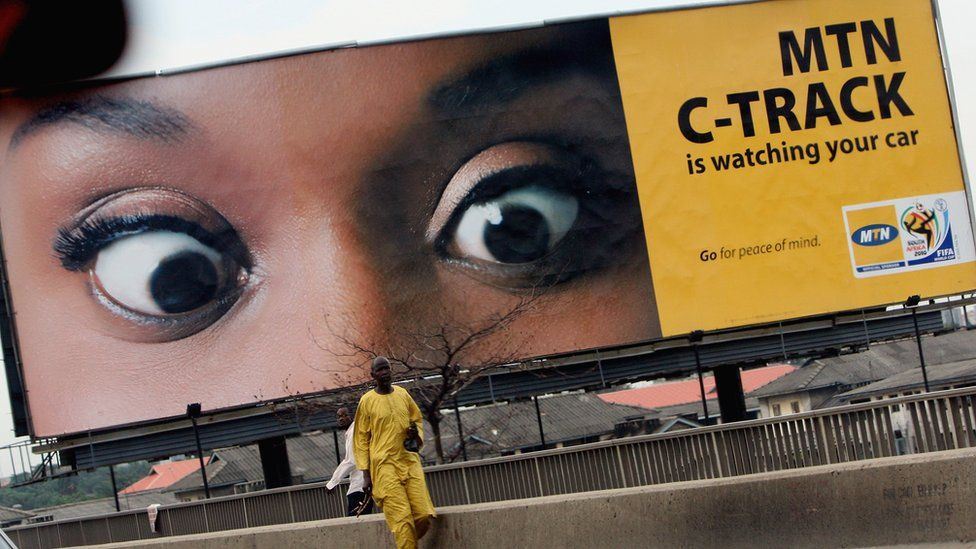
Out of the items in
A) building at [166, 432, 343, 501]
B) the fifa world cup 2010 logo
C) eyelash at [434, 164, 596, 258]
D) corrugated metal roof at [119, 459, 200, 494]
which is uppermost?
eyelash at [434, 164, 596, 258]

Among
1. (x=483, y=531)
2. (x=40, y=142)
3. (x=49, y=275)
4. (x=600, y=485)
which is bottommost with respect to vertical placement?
(x=600, y=485)

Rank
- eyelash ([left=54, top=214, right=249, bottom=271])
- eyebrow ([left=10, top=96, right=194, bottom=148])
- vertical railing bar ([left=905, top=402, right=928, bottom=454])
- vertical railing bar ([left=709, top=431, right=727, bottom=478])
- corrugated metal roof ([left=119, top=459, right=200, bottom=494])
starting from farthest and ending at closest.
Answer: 1. corrugated metal roof ([left=119, top=459, right=200, bottom=494])
2. eyebrow ([left=10, top=96, right=194, bottom=148])
3. eyelash ([left=54, top=214, right=249, bottom=271])
4. vertical railing bar ([left=709, top=431, right=727, bottom=478])
5. vertical railing bar ([left=905, top=402, right=928, bottom=454])

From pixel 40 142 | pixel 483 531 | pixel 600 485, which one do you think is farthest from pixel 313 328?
pixel 483 531

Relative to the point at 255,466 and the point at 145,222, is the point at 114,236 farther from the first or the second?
the point at 255,466

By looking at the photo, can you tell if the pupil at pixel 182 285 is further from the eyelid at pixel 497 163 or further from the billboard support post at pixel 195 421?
the eyelid at pixel 497 163

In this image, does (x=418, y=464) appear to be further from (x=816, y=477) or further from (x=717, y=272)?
(x=717, y=272)

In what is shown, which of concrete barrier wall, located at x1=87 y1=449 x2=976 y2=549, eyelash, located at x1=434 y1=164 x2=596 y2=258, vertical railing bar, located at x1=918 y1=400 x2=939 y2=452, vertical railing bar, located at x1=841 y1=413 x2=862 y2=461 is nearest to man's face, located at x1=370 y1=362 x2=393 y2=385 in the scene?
concrete barrier wall, located at x1=87 y1=449 x2=976 y2=549

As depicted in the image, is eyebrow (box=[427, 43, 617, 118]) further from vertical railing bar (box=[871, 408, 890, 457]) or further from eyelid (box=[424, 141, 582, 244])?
vertical railing bar (box=[871, 408, 890, 457])

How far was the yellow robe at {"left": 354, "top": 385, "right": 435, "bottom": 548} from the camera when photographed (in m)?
7.97

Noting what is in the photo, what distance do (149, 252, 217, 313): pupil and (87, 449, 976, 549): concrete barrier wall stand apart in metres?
17.3

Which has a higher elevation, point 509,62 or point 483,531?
point 509,62

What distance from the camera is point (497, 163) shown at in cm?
2575

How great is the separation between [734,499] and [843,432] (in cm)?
356

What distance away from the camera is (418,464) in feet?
26.9
